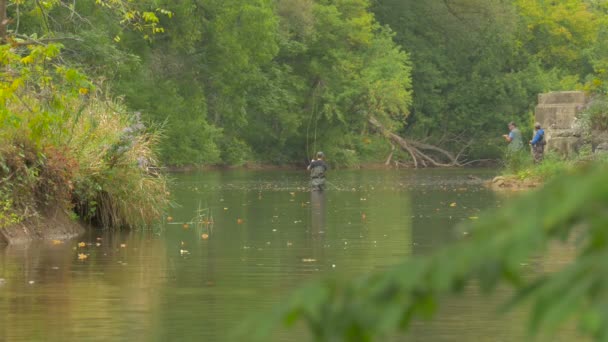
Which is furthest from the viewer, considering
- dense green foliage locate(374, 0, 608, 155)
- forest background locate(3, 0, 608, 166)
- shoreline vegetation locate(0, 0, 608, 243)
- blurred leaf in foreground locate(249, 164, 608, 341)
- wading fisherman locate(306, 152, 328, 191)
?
dense green foliage locate(374, 0, 608, 155)

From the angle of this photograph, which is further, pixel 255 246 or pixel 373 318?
pixel 255 246

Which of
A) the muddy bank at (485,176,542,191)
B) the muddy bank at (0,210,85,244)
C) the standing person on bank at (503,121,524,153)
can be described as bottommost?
the muddy bank at (0,210,85,244)

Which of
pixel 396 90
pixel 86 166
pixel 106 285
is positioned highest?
pixel 396 90

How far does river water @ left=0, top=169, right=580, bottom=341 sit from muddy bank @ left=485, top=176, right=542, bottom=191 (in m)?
8.86

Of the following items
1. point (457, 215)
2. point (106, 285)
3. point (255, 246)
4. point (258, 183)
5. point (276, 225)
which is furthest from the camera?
point (258, 183)

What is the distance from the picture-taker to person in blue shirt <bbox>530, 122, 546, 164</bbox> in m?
39.5

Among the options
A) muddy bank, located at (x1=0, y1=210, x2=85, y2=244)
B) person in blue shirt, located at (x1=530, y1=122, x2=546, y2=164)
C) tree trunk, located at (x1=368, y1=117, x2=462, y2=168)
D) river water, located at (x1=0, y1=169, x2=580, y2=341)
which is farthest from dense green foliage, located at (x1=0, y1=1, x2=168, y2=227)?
tree trunk, located at (x1=368, y1=117, x2=462, y2=168)

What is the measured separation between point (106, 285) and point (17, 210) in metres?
5.66

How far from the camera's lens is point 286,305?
238 centimetres

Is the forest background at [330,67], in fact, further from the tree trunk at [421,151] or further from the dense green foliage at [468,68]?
the tree trunk at [421,151]

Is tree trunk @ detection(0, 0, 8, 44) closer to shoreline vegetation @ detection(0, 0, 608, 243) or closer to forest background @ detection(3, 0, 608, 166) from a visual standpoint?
shoreline vegetation @ detection(0, 0, 608, 243)

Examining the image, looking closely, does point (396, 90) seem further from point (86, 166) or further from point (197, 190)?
point (86, 166)

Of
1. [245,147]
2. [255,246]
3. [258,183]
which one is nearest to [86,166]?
[255,246]

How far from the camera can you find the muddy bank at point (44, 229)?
1838 cm
